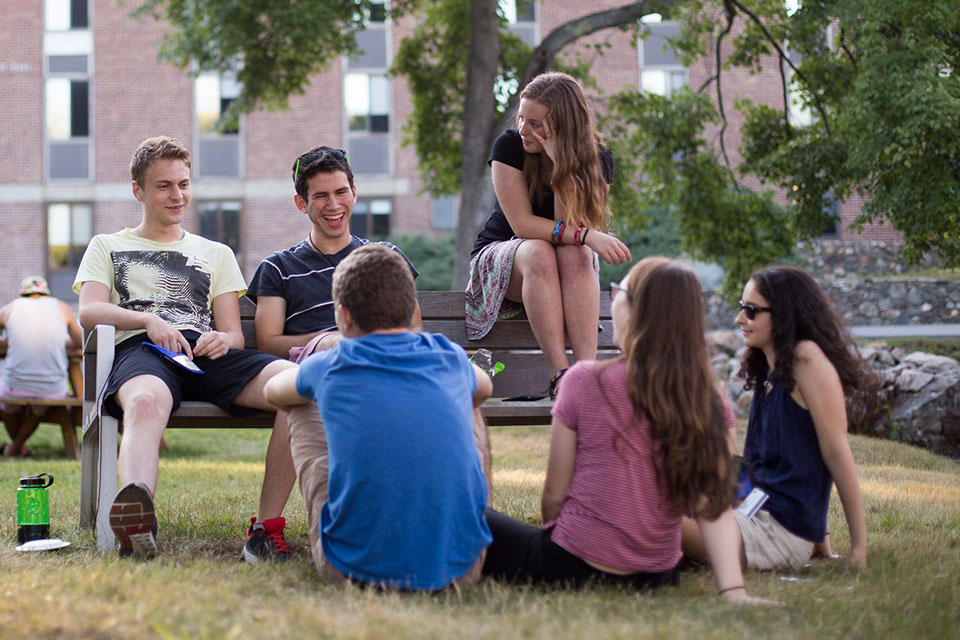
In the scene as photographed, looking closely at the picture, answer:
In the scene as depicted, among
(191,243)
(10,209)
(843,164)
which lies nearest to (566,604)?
(191,243)

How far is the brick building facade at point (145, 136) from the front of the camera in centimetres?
2552

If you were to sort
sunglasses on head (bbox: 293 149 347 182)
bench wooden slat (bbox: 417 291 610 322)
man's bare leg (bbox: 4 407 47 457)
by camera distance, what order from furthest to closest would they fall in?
man's bare leg (bbox: 4 407 47 457) < bench wooden slat (bbox: 417 291 610 322) < sunglasses on head (bbox: 293 149 347 182)

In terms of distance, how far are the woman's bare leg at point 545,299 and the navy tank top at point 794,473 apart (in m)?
0.90

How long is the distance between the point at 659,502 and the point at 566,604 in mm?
404

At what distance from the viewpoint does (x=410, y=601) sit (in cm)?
273

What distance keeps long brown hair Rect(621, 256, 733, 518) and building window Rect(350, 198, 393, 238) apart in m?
23.3

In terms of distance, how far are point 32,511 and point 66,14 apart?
25475mm

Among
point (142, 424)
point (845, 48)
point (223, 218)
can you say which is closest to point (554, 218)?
point (142, 424)

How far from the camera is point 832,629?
259 centimetres

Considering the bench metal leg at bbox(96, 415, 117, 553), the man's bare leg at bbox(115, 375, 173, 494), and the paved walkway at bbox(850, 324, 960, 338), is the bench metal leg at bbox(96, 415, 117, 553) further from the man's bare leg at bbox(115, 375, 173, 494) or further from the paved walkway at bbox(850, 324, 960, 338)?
the paved walkway at bbox(850, 324, 960, 338)

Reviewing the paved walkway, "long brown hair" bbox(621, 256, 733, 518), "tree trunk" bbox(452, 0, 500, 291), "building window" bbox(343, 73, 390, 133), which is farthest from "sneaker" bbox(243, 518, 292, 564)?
"building window" bbox(343, 73, 390, 133)

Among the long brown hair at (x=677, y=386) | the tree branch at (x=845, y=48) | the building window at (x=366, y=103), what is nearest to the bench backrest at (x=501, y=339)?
the long brown hair at (x=677, y=386)

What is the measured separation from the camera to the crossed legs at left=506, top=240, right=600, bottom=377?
4027 millimetres

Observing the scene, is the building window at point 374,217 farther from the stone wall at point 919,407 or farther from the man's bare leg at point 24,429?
the man's bare leg at point 24,429
